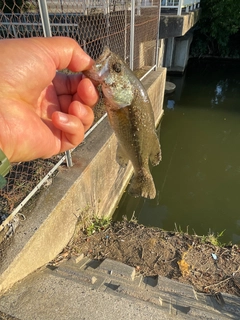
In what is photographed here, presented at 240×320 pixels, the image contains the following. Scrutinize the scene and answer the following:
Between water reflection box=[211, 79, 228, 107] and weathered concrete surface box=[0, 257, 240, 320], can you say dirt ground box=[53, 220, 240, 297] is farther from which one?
water reflection box=[211, 79, 228, 107]

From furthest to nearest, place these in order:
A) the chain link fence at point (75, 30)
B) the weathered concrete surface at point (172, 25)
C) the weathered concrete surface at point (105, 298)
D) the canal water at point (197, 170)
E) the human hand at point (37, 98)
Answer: the weathered concrete surface at point (172, 25), the canal water at point (197, 170), the chain link fence at point (75, 30), the weathered concrete surface at point (105, 298), the human hand at point (37, 98)

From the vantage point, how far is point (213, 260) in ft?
10.7

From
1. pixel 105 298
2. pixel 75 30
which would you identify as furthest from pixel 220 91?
pixel 105 298

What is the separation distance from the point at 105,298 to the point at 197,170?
5.11 m

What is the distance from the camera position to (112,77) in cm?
183

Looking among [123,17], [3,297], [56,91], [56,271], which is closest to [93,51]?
[123,17]

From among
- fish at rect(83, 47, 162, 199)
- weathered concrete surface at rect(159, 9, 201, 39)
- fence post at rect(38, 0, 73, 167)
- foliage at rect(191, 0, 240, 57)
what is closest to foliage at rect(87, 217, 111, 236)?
fish at rect(83, 47, 162, 199)

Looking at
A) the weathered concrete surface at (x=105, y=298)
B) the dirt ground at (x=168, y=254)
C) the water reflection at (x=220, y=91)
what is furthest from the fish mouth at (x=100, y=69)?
the water reflection at (x=220, y=91)

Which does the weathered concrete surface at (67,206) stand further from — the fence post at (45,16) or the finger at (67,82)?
the fence post at (45,16)

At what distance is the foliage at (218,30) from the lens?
557 inches

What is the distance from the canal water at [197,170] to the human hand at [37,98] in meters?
3.77

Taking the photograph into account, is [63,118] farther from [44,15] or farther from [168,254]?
[168,254]

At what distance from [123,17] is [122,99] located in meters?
5.35

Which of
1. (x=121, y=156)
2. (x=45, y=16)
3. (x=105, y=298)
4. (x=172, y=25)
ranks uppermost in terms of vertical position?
(x=45, y=16)
